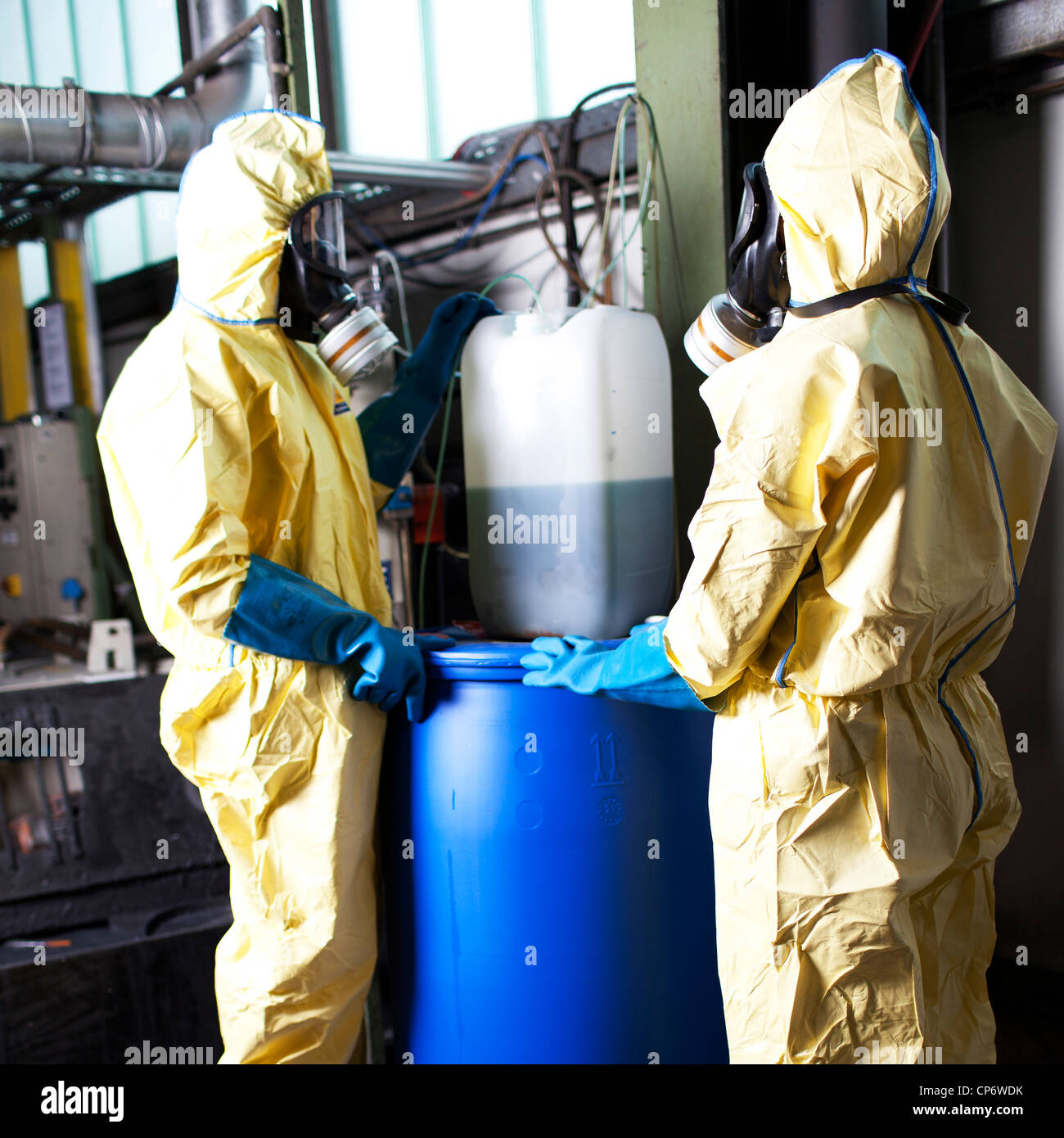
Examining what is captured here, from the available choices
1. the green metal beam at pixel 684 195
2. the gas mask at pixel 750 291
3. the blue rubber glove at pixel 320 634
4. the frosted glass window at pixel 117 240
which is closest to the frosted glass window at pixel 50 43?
the frosted glass window at pixel 117 240

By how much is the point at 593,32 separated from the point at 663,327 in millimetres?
901

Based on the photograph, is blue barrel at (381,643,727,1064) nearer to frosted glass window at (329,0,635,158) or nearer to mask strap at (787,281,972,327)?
mask strap at (787,281,972,327)

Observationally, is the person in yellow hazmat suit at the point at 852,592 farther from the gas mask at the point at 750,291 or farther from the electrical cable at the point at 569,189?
the electrical cable at the point at 569,189

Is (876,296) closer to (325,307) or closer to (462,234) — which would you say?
(325,307)

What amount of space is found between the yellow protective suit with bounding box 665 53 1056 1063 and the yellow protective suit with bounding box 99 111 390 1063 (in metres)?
0.60

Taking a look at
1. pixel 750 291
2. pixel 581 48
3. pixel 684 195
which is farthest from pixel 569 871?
pixel 581 48

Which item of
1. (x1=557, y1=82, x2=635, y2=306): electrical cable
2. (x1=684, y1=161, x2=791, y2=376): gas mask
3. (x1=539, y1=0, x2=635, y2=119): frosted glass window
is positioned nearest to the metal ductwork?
(x1=539, y1=0, x2=635, y2=119): frosted glass window

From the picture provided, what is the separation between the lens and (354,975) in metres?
1.53

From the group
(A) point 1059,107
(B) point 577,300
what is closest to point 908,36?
(A) point 1059,107

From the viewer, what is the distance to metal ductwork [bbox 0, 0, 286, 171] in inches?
95.7

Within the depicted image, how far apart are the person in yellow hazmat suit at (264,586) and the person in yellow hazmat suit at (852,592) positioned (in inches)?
21.4

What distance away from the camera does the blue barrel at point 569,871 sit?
1376mm

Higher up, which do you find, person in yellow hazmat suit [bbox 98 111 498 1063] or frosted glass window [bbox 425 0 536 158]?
frosted glass window [bbox 425 0 536 158]

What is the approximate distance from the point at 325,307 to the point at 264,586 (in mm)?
480
